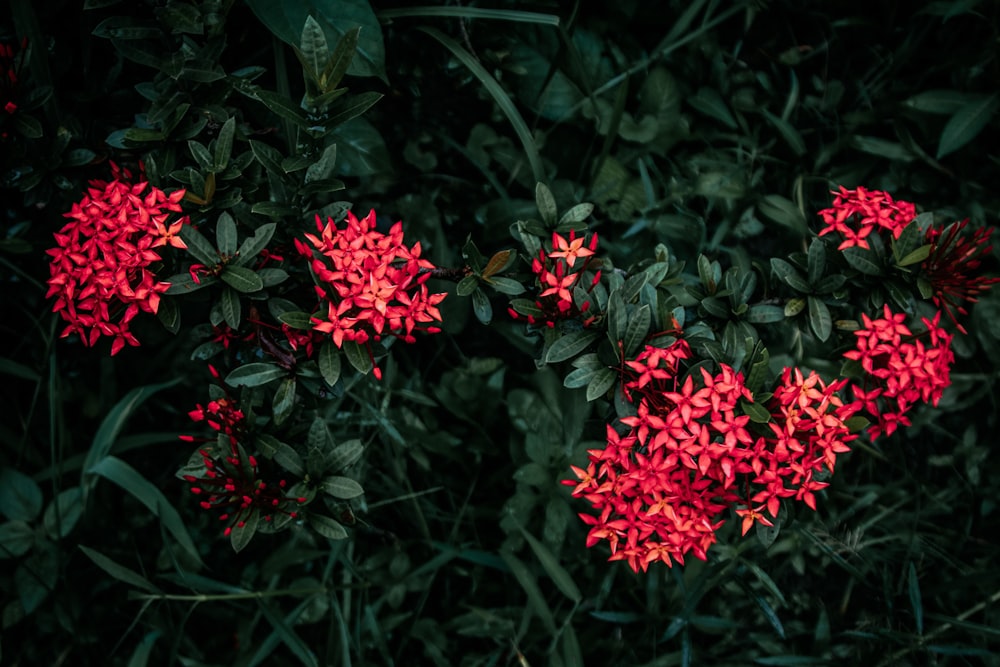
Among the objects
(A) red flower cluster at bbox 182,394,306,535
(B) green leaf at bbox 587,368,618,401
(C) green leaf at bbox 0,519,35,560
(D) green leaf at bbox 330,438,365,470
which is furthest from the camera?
(C) green leaf at bbox 0,519,35,560

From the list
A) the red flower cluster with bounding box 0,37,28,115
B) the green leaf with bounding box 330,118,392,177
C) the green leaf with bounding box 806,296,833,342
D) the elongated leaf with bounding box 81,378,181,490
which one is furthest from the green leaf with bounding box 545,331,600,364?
the red flower cluster with bounding box 0,37,28,115

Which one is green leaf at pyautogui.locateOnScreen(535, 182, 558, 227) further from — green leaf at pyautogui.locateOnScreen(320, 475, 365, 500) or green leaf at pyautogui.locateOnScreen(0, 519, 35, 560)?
green leaf at pyautogui.locateOnScreen(0, 519, 35, 560)

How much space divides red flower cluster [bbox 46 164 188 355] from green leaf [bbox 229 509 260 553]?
477 millimetres

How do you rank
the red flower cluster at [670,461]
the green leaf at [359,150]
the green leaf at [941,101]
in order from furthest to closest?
1. the green leaf at [941,101]
2. the green leaf at [359,150]
3. the red flower cluster at [670,461]

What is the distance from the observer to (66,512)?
7.54 feet

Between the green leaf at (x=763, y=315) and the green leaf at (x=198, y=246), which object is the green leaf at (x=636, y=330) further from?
the green leaf at (x=198, y=246)

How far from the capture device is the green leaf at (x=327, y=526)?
69.0 inches

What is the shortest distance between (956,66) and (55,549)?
3384mm

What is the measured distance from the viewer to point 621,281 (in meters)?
1.70

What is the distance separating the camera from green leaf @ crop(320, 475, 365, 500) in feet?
5.77

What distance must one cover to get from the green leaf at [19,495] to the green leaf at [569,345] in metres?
1.76

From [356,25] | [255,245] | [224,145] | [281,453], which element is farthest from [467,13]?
[281,453]

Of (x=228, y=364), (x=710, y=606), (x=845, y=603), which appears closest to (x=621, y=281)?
(x=228, y=364)

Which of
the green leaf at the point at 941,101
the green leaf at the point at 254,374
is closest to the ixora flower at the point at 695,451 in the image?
the green leaf at the point at 254,374
